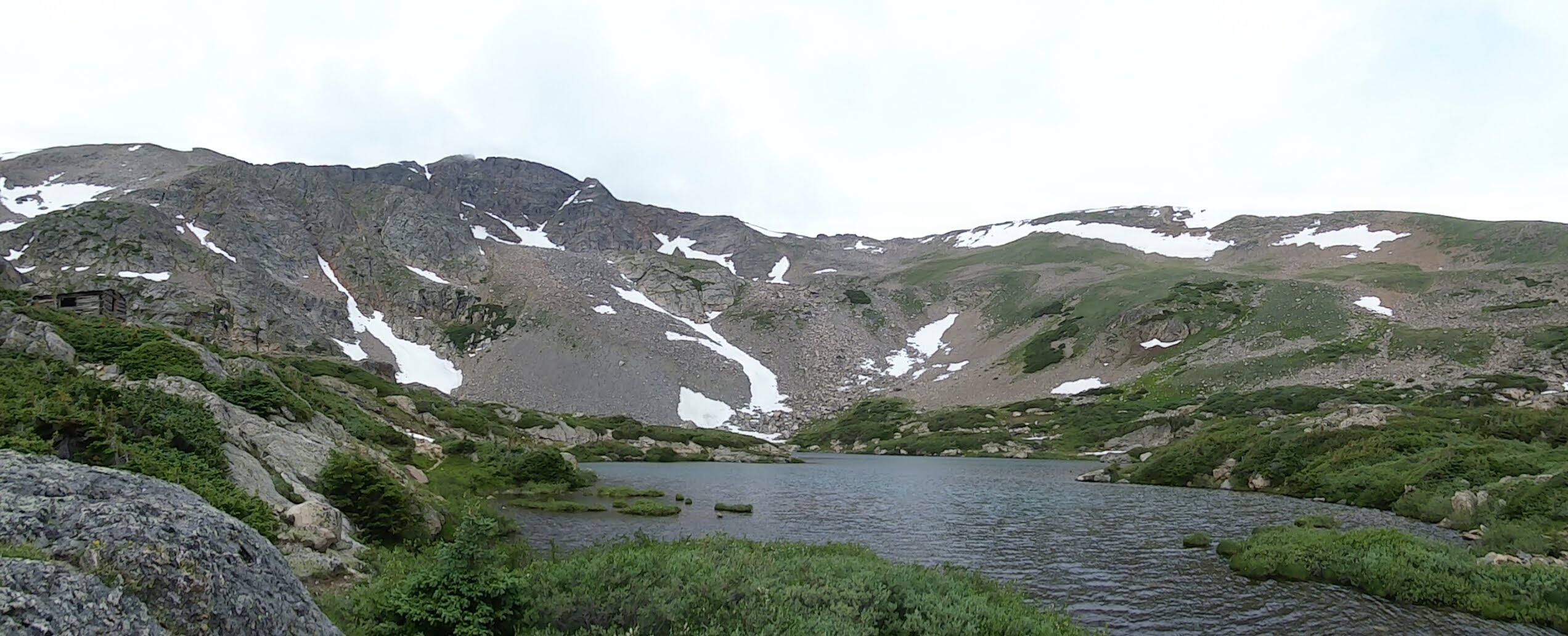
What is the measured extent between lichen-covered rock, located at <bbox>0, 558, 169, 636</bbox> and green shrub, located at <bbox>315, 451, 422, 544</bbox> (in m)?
19.3

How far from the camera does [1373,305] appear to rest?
13625cm

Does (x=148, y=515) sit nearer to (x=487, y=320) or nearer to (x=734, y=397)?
(x=734, y=397)

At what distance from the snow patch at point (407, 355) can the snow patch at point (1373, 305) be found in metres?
176

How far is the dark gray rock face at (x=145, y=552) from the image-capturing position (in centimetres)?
566

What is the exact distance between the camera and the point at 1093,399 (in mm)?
127312

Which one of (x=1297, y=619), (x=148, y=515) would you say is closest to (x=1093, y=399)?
(x=1297, y=619)

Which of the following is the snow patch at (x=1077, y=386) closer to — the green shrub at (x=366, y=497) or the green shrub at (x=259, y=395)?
the green shrub at (x=259, y=395)

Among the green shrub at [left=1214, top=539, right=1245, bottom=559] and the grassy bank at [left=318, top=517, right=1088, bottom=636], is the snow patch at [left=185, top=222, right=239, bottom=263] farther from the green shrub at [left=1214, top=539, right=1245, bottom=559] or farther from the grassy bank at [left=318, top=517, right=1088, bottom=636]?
the green shrub at [left=1214, top=539, right=1245, bottom=559]

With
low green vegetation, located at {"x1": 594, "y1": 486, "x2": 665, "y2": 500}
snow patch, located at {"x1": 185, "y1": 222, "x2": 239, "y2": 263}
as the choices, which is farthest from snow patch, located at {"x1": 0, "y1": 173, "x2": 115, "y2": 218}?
low green vegetation, located at {"x1": 594, "y1": 486, "x2": 665, "y2": 500}

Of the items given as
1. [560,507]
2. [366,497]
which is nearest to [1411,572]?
[366,497]

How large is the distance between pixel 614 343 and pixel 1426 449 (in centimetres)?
13610

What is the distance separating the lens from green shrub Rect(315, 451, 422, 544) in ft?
76.0

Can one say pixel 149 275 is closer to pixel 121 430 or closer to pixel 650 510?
pixel 650 510

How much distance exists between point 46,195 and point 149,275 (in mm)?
82497
